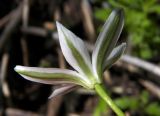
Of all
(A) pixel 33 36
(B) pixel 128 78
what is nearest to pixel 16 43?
(A) pixel 33 36

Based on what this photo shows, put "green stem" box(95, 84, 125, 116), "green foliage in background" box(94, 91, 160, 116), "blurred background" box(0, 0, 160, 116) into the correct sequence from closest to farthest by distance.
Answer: "green stem" box(95, 84, 125, 116) < "green foliage in background" box(94, 91, 160, 116) < "blurred background" box(0, 0, 160, 116)

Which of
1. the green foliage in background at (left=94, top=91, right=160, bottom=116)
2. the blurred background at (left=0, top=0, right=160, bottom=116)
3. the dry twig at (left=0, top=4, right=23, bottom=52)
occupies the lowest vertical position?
the green foliage in background at (left=94, top=91, right=160, bottom=116)

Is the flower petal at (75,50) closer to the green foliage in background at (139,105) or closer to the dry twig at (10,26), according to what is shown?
the green foliage in background at (139,105)

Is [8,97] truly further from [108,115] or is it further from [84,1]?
[84,1]

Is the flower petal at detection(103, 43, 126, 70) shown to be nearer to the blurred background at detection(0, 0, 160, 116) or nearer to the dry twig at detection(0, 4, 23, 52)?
the blurred background at detection(0, 0, 160, 116)

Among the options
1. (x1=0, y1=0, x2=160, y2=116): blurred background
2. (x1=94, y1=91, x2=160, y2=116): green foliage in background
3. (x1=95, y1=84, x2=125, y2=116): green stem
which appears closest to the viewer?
(x1=95, y1=84, x2=125, y2=116): green stem

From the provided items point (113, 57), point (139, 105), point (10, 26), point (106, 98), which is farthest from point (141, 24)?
point (106, 98)

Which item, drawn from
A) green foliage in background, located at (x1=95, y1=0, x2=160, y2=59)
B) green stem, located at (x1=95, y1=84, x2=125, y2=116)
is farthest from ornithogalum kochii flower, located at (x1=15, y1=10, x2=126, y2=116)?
green foliage in background, located at (x1=95, y1=0, x2=160, y2=59)

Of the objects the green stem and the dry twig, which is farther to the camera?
the dry twig

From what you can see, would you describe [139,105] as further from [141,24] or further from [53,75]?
[53,75]
